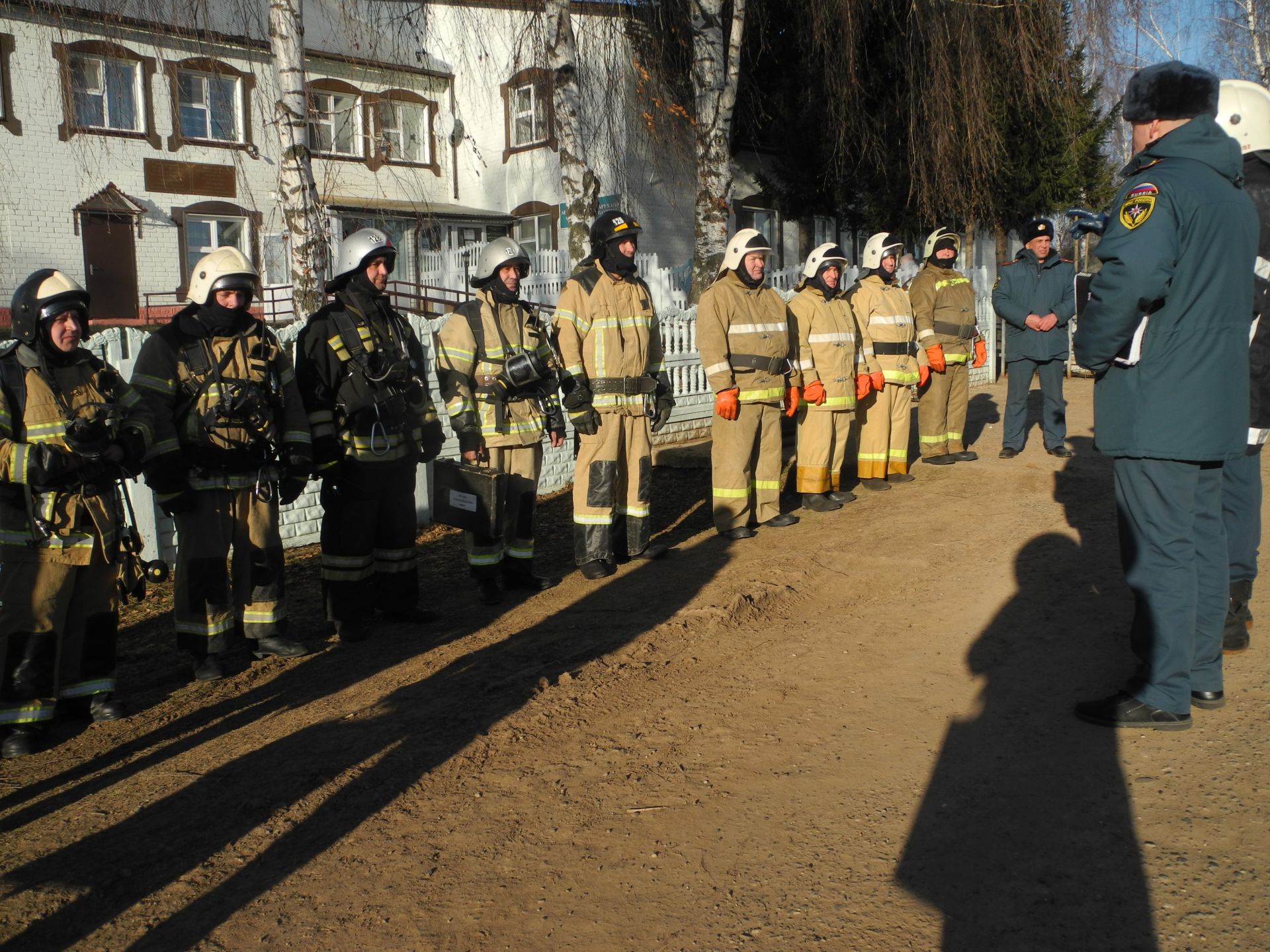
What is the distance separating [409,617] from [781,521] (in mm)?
2999

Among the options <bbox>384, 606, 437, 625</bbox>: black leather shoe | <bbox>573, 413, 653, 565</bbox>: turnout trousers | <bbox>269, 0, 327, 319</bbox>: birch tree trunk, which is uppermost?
<bbox>269, 0, 327, 319</bbox>: birch tree trunk

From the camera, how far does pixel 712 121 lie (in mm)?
14117

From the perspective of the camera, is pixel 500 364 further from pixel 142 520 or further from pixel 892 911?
pixel 892 911

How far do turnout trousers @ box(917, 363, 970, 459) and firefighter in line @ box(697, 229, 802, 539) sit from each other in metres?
2.50

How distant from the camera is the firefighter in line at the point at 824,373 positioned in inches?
331

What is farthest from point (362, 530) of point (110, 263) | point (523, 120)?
point (523, 120)

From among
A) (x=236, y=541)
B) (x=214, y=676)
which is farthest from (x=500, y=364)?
(x=214, y=676)

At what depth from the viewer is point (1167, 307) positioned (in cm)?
383

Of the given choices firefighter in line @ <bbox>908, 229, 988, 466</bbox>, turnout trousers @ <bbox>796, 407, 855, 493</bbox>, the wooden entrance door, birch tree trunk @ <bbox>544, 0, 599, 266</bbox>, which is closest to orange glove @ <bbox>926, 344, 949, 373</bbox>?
firefighter in line @ <bbox>908, 229, 988, 466</bbox>

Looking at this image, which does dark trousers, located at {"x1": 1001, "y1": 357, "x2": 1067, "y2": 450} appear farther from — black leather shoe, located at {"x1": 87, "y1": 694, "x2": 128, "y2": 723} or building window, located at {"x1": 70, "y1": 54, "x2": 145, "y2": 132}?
building window, located at {"x1": 70, "y1": 54, "x2": 145, "y2": 132}

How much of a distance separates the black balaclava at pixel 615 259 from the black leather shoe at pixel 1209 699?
172 inches

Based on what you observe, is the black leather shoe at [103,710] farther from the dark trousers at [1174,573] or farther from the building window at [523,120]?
the building window at [523,120]

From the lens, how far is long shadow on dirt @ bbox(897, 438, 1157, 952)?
9.24 feet

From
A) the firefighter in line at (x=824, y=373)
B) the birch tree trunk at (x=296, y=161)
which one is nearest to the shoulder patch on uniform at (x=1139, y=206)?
the firefighter in line at (x=824, y=373)
